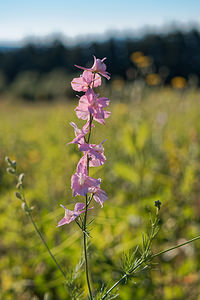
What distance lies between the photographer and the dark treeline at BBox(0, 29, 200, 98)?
2638cm

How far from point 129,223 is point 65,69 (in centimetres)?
2946

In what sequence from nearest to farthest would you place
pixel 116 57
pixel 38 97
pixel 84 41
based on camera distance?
pixel 38 97, pixel 116 57, pixel 84 41

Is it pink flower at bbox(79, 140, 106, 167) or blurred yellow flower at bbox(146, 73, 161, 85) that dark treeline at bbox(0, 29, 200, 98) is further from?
pink flower at bbox(79, 140, 106, 167)

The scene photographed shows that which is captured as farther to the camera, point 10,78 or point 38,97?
point 10,78

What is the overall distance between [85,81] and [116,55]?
29.8 m

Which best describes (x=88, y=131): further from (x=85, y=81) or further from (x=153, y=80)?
(x=153, y=80)

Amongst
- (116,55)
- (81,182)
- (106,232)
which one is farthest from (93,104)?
(116,55)

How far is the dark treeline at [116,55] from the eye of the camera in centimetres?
2638

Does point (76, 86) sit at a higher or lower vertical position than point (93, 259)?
higher

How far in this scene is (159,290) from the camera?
5.79 ft

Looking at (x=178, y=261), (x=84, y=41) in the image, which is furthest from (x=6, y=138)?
(x=84, y=41)

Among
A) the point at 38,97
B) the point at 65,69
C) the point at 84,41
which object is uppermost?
the point at 84,41

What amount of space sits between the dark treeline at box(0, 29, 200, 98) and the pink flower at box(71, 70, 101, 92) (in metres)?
23.7

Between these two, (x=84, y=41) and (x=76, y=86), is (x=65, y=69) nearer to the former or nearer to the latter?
(x=84, y=41)
